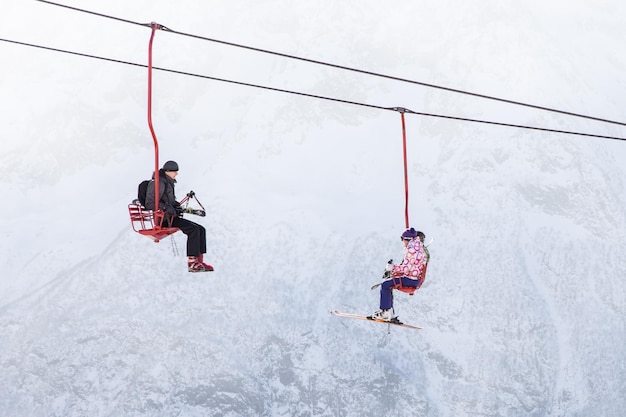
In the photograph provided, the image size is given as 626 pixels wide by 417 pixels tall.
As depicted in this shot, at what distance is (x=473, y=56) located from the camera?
197250 mm

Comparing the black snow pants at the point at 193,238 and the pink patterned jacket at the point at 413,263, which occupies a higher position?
the black snow pants at the point at 193,238

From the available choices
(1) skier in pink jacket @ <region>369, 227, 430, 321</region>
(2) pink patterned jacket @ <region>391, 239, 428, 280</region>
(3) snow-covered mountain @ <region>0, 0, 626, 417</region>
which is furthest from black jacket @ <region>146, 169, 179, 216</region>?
(3) snow-covered mountain @ <region>0, 0, 626, 417</region>

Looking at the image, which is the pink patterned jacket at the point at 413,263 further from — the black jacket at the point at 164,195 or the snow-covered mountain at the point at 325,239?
the snow-covered mountain at the point at 325,239

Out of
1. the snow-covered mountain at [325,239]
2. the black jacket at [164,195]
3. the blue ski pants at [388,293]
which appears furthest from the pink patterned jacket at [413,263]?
the snow-covered mountain at [325,239]

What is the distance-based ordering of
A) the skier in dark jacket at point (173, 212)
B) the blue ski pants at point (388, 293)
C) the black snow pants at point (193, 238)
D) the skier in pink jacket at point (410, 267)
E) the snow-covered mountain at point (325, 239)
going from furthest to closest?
the snow-covered mountain at point (325, 239) < the blue ski pants at point (388, 293) < the skier in pink jacket at point (410, 267) < the black snow pants at point (193, 238) < the skier in dark jacket at point (173, 212)

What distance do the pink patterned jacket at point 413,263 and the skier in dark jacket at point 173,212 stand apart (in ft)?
15.9

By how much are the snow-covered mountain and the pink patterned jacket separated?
14866 cm

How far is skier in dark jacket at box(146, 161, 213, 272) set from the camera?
66.3ft

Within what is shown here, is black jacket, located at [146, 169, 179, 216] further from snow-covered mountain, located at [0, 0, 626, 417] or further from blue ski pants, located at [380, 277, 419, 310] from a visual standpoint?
snow-covered mountain, located at [0, 0, 626, 417]

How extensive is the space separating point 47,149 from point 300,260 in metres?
61.0

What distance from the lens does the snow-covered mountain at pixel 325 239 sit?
565 feet

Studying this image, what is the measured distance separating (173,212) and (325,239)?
525 feet

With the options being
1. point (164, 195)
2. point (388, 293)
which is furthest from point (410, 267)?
point (164, 195)

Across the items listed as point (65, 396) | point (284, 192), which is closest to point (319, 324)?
point (284, 192)
